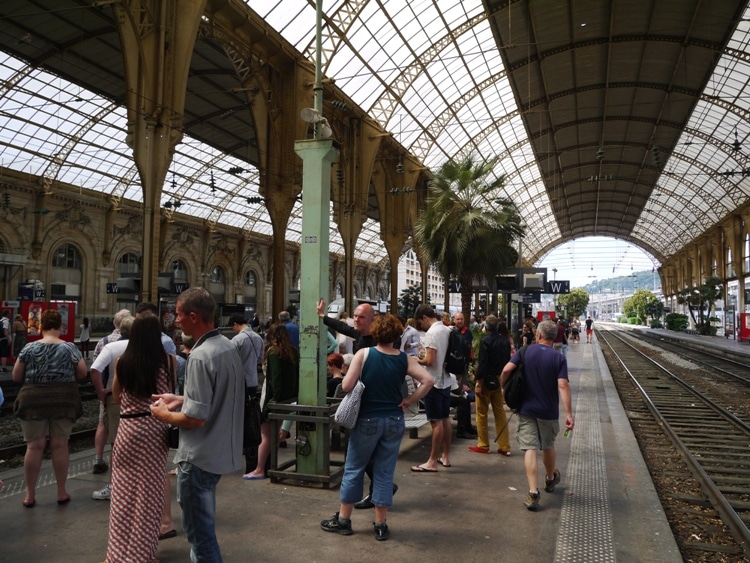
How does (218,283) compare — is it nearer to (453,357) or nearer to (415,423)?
(415,423)

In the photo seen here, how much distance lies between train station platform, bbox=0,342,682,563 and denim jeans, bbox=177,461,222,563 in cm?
96

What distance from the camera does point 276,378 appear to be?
6.02 meters

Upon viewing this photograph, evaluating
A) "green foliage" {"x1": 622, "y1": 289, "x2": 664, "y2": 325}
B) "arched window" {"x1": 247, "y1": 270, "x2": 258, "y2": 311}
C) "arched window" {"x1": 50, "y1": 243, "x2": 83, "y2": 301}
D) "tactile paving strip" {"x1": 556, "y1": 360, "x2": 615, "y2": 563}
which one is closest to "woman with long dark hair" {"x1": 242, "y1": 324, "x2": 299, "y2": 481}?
"tactile paving strip" {"x1": 556, "y1": 360, "x2": 615, "y2": 563}

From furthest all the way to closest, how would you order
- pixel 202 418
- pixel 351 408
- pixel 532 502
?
pixel 532 502 < pixel 351 408 < pixel 202 418

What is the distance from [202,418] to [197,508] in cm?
52

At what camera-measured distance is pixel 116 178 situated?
3650 cm

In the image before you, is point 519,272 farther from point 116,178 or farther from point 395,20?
point 116,178

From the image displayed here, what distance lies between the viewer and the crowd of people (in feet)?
9.95

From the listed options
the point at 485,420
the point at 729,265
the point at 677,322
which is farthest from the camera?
the point at 677,322

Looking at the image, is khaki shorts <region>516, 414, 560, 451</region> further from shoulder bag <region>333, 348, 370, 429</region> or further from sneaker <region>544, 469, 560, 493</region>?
shoulder bag <region>333, 348, 370, 429</region>

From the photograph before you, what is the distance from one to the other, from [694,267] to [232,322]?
75168mm

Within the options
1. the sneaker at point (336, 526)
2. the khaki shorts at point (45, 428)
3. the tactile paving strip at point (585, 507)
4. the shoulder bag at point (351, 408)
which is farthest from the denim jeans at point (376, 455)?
the khaki shorts at point (45, 428)

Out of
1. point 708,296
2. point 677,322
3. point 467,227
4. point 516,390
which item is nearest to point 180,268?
point 467,227

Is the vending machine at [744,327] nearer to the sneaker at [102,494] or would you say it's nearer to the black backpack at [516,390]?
the black backpack at [516,390]
